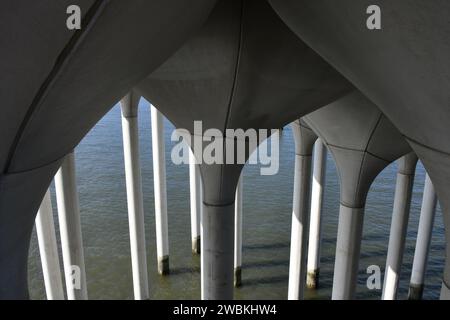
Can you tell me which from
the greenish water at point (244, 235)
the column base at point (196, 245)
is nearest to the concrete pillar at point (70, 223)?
the greenish water at point (244, 235)

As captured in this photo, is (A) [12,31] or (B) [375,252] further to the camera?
(B) [375,252]

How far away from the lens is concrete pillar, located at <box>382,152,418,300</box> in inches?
440

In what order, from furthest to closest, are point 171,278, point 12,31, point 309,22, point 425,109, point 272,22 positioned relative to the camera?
1. point 171,278
2. point 272,22
3. point 309,22
4. point 425,109
5. point 12,31

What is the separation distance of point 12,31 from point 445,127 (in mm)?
3140

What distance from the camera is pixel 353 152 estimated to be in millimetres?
8820

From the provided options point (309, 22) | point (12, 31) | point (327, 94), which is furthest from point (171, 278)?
point (12, 31)

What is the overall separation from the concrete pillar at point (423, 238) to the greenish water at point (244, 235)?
68 centimetres

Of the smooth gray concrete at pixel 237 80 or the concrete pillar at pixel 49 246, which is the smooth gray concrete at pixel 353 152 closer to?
the smooth gray concrete at pixel 237 80

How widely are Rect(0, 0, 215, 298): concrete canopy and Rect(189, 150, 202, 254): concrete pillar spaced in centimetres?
925

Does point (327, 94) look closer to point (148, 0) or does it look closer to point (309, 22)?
point (309, 22)

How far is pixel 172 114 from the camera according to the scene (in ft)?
24.3

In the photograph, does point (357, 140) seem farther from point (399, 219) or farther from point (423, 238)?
point (423, 238)

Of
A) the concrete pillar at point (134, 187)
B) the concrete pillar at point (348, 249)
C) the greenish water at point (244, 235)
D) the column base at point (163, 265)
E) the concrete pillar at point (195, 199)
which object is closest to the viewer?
the concrete pillar at point (348, 249)

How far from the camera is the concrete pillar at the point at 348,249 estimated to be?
9430 millimetres
